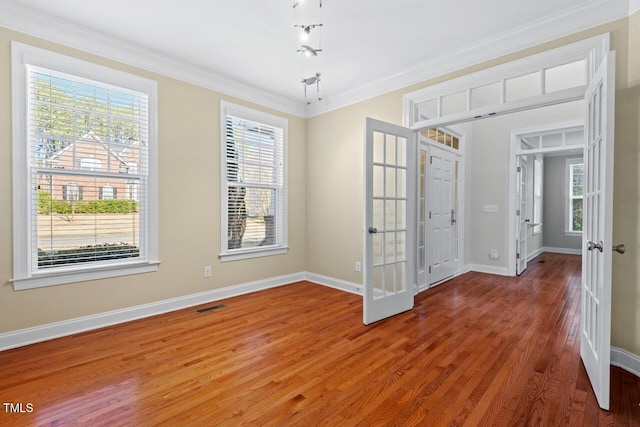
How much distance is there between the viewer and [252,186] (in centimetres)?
413

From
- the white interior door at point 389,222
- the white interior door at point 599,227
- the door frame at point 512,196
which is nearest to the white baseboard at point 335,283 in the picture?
the white interior door at point 389,222

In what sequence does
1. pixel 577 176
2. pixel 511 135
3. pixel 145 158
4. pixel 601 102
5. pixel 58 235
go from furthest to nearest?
1. pixel 577 176
2. pixel 511 135
3. pixel 145 158
4. pixel 58 235
5. pixel 601 102

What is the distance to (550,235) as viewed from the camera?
26.0ft

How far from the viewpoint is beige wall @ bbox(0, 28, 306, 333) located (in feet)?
8.01

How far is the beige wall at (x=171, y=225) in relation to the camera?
8.01 ft

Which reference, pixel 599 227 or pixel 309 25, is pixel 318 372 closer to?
pixel 599 227

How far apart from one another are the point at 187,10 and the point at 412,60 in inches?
87.9

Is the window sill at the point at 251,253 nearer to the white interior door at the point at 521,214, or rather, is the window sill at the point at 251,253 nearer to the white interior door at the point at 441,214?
the white interior door at the point at 441,214

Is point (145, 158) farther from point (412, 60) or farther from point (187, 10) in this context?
point (412, 60)

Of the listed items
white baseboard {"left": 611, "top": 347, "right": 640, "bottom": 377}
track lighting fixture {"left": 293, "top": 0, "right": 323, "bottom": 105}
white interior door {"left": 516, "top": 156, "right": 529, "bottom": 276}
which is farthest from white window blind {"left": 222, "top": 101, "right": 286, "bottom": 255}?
white interior door {"left": 516, "top": 156, "right": 529, "bottom": 276}

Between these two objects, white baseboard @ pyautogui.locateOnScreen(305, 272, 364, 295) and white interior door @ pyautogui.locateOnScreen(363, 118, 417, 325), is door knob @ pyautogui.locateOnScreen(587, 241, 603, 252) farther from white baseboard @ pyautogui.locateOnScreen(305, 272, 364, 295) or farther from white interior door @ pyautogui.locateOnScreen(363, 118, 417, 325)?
white baseboard @ pyautogui.locateOnScreen(305, 272, 364, 295)

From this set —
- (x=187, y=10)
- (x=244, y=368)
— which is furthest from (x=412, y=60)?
(x=244, y=368)

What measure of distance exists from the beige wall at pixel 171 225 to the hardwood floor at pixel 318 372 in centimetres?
29

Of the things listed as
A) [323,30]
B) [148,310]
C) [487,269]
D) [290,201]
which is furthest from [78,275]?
[487,269]
